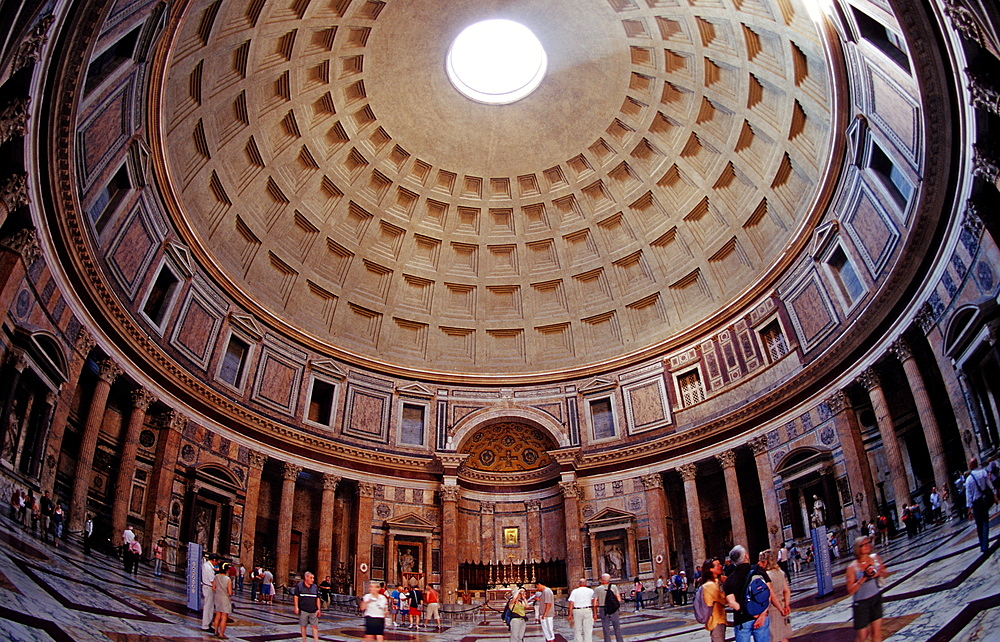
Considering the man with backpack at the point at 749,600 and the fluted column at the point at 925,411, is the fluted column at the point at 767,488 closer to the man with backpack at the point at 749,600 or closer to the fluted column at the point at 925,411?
the fluted column at the point at 925,411

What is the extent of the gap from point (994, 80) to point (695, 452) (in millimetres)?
18296

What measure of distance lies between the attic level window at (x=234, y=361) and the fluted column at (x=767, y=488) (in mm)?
20853

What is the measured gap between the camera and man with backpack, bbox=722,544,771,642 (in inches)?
287

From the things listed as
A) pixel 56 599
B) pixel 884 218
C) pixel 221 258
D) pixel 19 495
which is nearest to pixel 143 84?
pixel 221 258

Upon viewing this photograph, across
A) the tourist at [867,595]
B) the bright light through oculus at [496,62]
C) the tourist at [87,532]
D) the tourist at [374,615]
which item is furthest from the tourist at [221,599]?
the bright light through oculus at [496,62]

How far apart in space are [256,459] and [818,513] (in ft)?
69.0

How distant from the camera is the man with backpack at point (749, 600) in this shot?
23.9 ft

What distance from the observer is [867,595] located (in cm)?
706

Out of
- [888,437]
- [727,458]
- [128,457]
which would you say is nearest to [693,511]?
[727,458]

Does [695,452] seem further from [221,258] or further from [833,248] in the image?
[221,258]

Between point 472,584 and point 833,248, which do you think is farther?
point 472,584

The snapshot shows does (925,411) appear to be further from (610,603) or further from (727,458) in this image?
(610,603)

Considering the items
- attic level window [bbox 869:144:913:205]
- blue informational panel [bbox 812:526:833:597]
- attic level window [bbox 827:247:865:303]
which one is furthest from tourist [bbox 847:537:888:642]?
attic level window [bbox 827:247:865:303]

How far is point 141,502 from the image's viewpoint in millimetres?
22016
